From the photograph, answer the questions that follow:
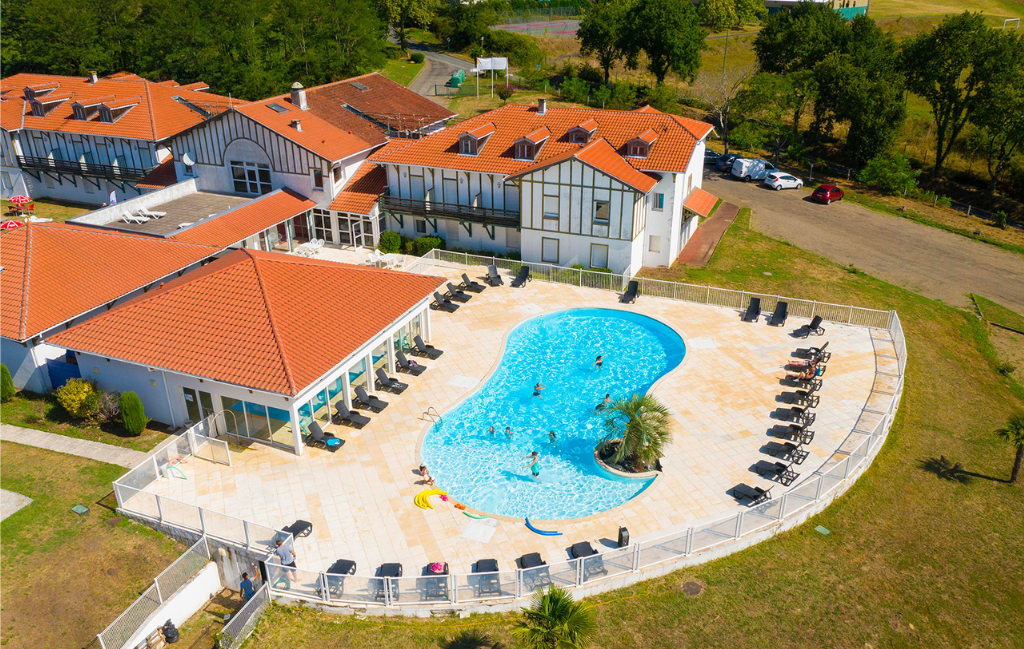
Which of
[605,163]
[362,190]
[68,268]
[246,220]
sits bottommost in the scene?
[246,220]

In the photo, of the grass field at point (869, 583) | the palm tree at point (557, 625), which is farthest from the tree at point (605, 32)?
the palm tree at point (557, 625)

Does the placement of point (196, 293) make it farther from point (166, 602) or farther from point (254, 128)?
point (254, 128)

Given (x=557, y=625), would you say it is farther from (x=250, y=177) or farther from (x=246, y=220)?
(x=250, y=177)

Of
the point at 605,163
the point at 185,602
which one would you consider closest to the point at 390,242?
the point at 605,163

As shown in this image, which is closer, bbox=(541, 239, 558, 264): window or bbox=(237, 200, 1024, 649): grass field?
bbox=(237, 200, 1024, 649): grass field

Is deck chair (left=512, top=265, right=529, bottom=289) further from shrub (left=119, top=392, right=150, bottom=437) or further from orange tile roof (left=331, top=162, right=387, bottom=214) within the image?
shrub (left=119, top=392, right=150, bottom=437)

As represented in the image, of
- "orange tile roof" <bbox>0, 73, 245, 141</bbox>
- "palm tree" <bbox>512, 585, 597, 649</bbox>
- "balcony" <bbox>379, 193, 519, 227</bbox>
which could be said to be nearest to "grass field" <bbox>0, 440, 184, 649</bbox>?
"palm tree" <bbox>512, 585, 597, 649</bbox>

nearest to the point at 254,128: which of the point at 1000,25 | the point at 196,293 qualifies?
the point at 196,293
